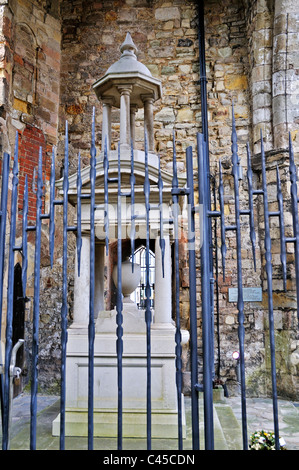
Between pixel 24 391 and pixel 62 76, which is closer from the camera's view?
pixel 24 391

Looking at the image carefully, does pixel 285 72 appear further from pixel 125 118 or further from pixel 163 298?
pixel 163 298

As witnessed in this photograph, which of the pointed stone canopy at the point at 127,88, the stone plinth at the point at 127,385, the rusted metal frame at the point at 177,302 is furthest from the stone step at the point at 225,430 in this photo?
the pointed stone canopy at the point at 127,88

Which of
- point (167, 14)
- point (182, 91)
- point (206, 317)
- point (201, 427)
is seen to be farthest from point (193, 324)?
point (167, 14)

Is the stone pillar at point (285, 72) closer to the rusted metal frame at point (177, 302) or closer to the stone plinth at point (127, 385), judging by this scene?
the stone plinth at point (127, 385)

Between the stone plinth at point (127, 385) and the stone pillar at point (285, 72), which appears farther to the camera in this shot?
the stone pillar at point (285, 72)

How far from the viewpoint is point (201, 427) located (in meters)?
3.59

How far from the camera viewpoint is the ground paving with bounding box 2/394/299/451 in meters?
3.10

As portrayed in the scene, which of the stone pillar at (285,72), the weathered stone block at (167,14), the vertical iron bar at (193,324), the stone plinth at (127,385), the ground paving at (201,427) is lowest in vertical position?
the ground paving at (201,427)

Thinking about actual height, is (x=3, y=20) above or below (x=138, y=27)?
below

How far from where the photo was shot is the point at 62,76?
7.19 meters

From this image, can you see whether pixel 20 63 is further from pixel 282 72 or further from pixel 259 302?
pixel 259 302

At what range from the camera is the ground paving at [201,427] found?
3100 millimetres

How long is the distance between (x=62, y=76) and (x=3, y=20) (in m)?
1.49
